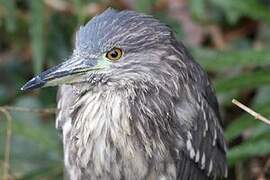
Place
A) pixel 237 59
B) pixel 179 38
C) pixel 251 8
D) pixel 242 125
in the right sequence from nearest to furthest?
1. pixel 242 125
2. pixel 237 59
3. pixel 251 8
4. pixel 179 38

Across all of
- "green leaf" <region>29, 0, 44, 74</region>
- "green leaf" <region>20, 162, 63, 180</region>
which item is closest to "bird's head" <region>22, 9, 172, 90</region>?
"green leaf" <region>29, 0, 44, 74</region>

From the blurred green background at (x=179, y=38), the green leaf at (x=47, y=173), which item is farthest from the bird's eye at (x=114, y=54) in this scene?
the green leaf at (x=47, y=173)

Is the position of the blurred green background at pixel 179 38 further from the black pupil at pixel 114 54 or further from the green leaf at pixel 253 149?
the black pupil at pixel 114 54

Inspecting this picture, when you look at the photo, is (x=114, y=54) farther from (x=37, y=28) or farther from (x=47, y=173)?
(x=47, y=173)

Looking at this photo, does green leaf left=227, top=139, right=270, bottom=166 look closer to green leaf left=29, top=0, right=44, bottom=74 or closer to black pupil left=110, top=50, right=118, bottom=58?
black pupil left=110, top=50, right=118, bottom=58

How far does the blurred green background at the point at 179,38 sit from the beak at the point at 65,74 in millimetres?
743

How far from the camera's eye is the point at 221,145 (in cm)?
512

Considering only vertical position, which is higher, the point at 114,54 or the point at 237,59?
the point at 114,54

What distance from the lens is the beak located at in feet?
14.2

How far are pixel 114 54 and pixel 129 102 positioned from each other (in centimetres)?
23

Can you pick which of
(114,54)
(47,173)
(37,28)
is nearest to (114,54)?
(114,54)

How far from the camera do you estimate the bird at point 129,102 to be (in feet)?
14.6

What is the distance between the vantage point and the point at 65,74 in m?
4.38

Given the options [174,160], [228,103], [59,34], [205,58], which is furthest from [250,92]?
[174,160]
